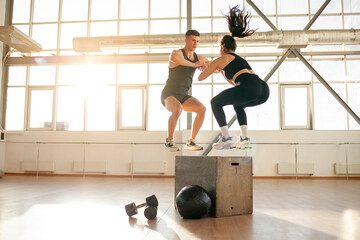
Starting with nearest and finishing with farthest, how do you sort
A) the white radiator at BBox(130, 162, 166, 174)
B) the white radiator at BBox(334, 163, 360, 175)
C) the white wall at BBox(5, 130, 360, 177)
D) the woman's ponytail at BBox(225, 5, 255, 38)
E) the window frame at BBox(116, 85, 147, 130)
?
the woman's ponytail at BBox(225, 5, 255, 38) → the white radiator at BBox(334, 163, 360, 175) → the white wall at BBox(5, 130, 360, 177) → the white radiator at BBox(130, 162, 166, 174) → the window frame at BBox(116, 85, 147, 130)

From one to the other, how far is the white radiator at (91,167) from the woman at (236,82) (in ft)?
24.2

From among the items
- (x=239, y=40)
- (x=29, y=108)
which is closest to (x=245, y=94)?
(x=239, y=40)

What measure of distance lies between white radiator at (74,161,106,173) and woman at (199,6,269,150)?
7382 mm

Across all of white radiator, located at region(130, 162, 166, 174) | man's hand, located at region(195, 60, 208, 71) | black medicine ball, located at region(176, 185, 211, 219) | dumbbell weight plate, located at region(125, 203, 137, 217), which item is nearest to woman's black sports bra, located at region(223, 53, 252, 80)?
man's hand, located at region(195, 60, 208, 71)

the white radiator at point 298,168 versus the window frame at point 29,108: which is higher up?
the window frame at point 29,108

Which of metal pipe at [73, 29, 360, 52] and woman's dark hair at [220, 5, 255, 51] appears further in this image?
metal pipe at [73, 29, 360, 52]

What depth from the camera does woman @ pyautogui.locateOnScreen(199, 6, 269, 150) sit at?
331 centimetres

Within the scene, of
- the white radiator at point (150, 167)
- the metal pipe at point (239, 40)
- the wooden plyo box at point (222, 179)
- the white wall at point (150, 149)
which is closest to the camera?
the wooden plyo box at point (222, 179)

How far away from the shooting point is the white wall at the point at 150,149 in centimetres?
971

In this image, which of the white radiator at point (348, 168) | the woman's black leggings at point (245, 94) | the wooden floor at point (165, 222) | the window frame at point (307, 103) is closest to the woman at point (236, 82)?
the woman's black leggings at point (245, 94)

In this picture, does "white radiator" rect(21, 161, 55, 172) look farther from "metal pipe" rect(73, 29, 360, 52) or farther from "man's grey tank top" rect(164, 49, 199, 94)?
"man's grey tank top" rect(164, 49, 199, 94)

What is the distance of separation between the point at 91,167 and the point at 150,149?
2.10 m

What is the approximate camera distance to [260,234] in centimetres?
279

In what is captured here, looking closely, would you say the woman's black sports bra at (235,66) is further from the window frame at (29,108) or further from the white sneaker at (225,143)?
the window frame at (29,108)
